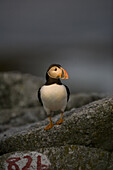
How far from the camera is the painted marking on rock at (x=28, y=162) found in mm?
3242

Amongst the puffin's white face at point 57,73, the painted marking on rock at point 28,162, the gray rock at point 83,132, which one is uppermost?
the puffin's white face at point 57,73

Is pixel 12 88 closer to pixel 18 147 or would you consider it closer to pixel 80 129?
pixel 18 147

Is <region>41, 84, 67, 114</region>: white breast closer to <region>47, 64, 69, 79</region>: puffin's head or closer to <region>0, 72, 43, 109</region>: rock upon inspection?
<region>47, 64, 69, 79</region>: puffin's head

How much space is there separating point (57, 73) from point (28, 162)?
1.65m

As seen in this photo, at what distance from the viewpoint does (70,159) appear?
3168 mm

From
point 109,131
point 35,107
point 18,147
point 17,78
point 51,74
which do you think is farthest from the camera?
point 17,78

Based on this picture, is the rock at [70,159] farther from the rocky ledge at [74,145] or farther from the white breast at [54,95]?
the white breast at [54,95]

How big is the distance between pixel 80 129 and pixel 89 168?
0.67 m

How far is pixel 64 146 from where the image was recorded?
325 cm

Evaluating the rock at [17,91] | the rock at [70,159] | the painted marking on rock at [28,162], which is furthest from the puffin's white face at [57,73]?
the rock at [17,91]

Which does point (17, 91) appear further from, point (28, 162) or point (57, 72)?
point (57, 72)

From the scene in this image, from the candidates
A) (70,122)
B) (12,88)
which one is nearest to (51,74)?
(70,122)

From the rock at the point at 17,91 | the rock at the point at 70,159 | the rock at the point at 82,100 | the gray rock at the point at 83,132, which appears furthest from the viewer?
the rock at the point at 17,91

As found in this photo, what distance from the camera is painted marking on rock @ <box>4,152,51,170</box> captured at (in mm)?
3242
